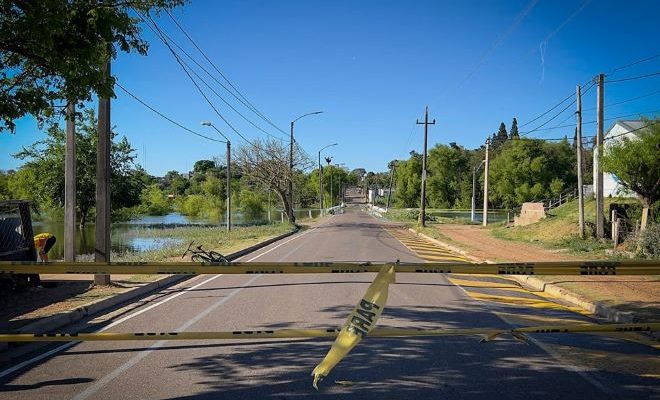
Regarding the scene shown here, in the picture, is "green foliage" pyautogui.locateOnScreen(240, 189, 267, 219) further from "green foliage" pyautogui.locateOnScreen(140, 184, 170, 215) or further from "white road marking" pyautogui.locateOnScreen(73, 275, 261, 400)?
"white road marking" pyautogui.locateOnScreen(73, 275, 261, 400)

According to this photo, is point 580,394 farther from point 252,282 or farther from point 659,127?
point 659,127

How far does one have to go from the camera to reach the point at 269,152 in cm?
4328

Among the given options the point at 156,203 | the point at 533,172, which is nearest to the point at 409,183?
the point at 533,172

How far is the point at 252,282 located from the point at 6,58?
651cm

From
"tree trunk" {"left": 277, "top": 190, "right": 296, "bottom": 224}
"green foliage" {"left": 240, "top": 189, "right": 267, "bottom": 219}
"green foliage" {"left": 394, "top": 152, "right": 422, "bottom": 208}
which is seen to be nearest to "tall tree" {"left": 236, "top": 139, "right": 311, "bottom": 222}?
"tree trunk" {"left": 277, "top": 190, "right": 296, "bottom": 224}

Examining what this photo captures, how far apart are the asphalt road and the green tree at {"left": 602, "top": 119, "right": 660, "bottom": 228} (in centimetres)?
1336

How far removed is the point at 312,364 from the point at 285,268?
1.61 meters

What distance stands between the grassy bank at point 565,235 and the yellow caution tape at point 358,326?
15.7 meters

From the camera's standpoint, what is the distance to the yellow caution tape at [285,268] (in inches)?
178

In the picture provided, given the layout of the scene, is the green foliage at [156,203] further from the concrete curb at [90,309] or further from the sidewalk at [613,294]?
the sidewalk at [613,294]

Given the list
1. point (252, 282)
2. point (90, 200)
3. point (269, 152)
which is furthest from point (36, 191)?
point (252, 282)

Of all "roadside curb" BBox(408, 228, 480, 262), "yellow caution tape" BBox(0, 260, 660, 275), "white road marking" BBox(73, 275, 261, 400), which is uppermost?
"yellow caution tape" BBox(0, 260, 660, 275)

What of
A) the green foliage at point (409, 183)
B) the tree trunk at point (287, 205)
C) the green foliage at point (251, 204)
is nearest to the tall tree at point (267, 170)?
the tree trunk at point (287, 205)

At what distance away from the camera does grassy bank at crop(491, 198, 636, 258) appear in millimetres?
19672
